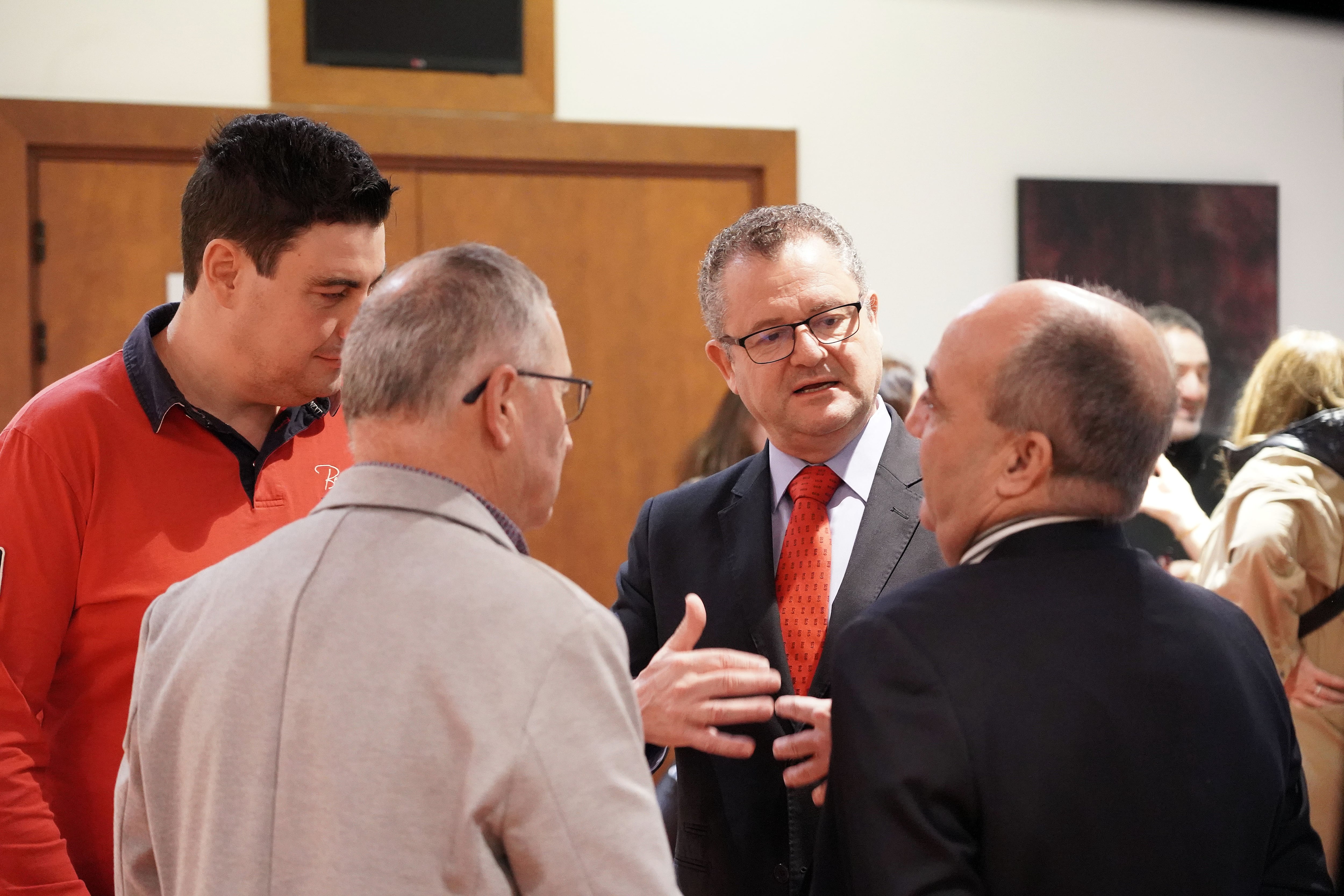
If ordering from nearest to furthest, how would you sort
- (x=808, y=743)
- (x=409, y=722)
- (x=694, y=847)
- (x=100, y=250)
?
(x=409, y=722) < (x=808, y=743) < (x=694, y=847) < (x=100, y=250)

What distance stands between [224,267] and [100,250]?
2214 millimetres

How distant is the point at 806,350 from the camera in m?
1.80

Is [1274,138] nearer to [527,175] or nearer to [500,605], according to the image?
[527,175]

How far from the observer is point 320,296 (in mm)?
1698

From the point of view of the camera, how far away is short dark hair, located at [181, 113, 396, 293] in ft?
5.46

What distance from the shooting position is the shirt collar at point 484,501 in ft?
3.63

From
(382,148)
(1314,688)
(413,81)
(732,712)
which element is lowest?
(1314,688)

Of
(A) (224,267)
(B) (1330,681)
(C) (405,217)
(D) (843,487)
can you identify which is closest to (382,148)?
(C) (405,217)

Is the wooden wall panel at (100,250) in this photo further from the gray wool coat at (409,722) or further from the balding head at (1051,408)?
the balding head at (1051,408)

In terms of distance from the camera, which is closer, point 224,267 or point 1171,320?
point 224,267

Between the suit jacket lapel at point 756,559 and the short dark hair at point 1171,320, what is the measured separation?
9.29 ft

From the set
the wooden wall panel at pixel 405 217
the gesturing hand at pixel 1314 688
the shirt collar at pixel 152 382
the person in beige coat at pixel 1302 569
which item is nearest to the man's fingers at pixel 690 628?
the shirt collar at pixel 152 382

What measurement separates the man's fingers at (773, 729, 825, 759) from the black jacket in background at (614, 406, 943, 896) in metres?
0.17

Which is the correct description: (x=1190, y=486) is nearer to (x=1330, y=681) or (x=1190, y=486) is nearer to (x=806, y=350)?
(x=1330, y=681)
